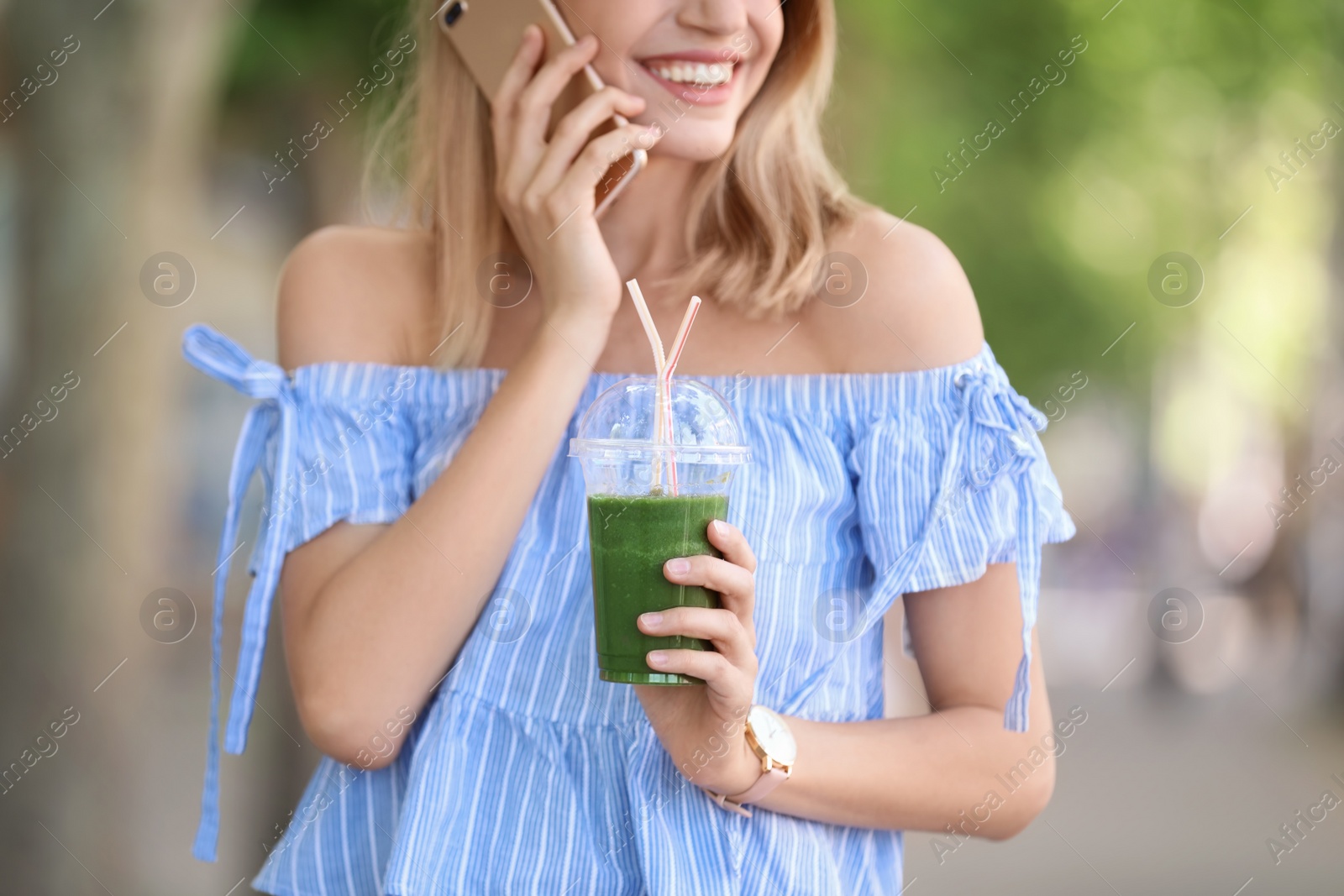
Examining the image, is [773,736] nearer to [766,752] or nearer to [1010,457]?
[766,752]

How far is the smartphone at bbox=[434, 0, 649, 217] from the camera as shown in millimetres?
2203

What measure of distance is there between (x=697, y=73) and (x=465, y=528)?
2.83 ft

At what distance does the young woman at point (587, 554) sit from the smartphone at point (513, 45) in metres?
0.04

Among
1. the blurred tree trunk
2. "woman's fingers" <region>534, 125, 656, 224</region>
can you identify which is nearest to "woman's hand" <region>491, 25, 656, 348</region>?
"woman's fingers" <region>534, 125, 656, 224</region>

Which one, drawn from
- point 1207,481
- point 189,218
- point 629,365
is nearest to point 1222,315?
point 1207,481

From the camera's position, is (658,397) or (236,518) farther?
(236,518)

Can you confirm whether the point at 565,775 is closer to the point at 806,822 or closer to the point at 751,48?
the point at 806,822

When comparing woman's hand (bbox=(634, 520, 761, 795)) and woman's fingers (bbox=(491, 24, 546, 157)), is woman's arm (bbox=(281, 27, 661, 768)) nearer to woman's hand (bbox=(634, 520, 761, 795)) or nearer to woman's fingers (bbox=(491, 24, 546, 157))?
woman's fingers (bbox=(491, 24, 546, 157))

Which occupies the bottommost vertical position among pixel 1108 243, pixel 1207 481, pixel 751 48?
pixel 1207 481

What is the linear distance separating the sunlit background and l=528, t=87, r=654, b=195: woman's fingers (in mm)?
1118

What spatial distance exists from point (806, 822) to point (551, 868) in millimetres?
405

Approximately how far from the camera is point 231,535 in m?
2.33

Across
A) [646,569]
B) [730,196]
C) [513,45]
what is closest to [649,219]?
[730,196]

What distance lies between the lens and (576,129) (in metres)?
2.13
